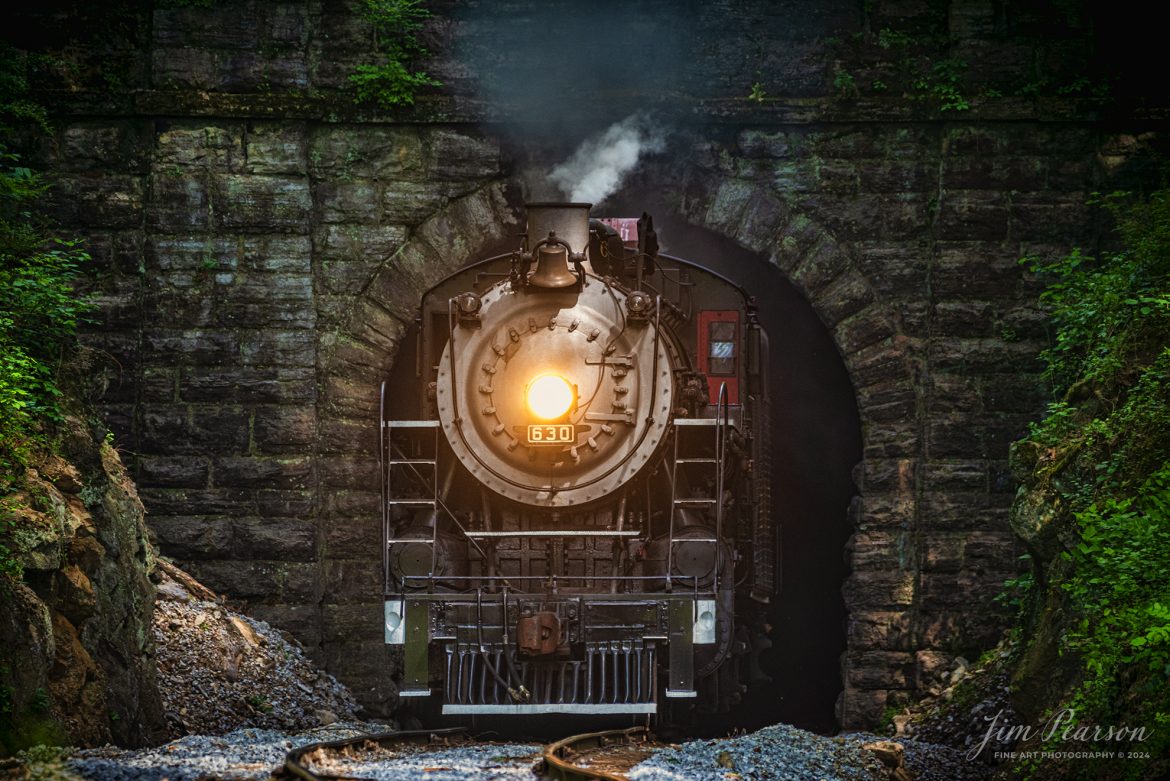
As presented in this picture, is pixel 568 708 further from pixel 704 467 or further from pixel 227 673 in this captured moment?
pixel 227 673

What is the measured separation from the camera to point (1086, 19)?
11.0 metres

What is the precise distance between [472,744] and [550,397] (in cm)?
207

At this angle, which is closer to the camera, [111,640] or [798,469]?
[111,640]

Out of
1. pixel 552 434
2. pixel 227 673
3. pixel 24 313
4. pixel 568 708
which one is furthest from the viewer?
pixel 227 673

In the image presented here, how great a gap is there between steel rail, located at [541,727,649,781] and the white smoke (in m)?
4.32

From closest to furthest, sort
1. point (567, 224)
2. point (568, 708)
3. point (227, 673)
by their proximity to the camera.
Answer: point (568, 708) → point (567, 224) → point (227, 673)

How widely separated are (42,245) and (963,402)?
6.83 metres

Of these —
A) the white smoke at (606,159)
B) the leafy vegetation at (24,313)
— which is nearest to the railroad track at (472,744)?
the leafy vegetation at (24,313)

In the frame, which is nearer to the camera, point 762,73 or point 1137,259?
point 1137,259

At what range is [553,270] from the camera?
908 cm

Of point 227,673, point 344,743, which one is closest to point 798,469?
point 227,673

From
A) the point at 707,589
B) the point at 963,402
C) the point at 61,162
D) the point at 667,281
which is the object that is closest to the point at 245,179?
the point at 61,162

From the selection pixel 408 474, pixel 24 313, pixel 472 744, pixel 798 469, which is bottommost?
pixel 472 744

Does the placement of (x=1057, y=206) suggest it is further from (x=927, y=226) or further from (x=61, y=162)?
(x=61, y=162)
